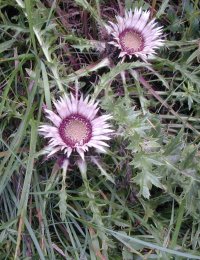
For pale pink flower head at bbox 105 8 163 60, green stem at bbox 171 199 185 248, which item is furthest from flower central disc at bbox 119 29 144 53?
green stem at bbox 171 199 185 248

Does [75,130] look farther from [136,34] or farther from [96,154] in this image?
[136,34]

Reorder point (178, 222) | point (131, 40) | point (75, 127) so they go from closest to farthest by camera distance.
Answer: point (178, 222)
point (75, 127)
point (131, 40)

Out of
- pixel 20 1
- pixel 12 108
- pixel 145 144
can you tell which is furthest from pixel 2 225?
pixel 20 1

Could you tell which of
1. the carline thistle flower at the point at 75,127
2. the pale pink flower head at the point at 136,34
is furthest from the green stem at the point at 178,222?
the pale pink flower head at the point at 136,34

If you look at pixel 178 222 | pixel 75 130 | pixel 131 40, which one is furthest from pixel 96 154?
pixel 131 40

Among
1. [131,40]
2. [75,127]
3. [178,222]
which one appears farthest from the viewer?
[131,40]

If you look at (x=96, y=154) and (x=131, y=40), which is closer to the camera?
(x=96, y=154)

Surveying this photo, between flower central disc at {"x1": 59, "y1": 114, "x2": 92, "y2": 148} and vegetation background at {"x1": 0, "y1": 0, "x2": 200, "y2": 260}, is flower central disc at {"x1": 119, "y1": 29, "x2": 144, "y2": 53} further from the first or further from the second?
flower central disc at {"x1": 59, "y1": 114, "x2": 92, "y2": 148}
